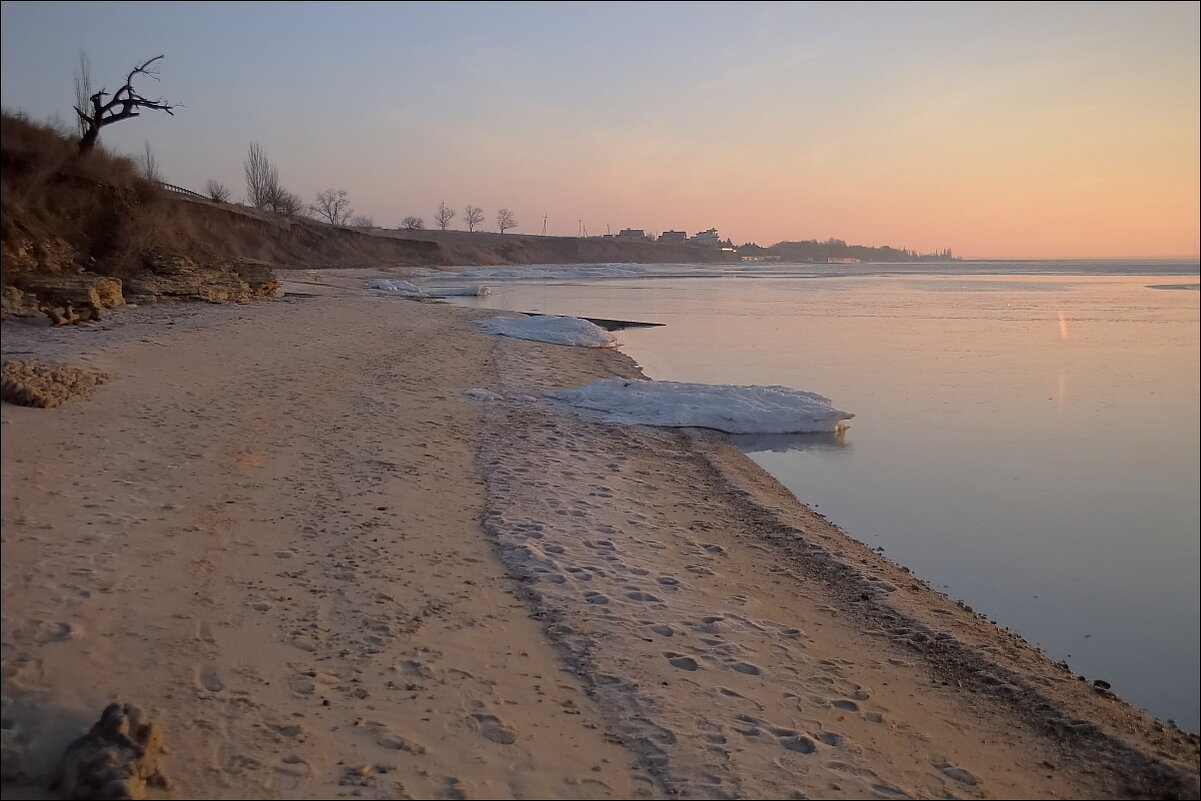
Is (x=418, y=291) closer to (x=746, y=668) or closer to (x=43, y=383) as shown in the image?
(x=43, y=383)

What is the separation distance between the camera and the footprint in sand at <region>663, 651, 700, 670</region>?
498cm

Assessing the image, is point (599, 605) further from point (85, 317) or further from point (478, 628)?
point (85, 317)

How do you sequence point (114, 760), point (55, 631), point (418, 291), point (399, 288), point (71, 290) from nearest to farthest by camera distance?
point (114, 760)
point (55, 631)
point (71, 290)
point (418, 291)
point (399, 288)

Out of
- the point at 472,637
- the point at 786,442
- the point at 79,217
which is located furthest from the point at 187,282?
the point at 472,637

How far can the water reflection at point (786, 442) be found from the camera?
12055 mm

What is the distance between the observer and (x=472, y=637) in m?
4.99

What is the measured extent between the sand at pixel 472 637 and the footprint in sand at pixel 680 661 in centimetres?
2

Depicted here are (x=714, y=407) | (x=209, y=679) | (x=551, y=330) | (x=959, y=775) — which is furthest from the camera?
(x=551, y=330)

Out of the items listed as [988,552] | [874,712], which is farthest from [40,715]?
[988,552]

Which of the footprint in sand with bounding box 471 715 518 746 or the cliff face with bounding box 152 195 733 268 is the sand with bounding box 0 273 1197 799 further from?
the cliff face with bounding box 152 195 733 268

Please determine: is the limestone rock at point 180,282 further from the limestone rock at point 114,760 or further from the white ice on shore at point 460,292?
the white ice on shore at point 460,292

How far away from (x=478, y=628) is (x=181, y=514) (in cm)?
240

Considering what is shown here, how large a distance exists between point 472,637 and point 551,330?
18769 mm

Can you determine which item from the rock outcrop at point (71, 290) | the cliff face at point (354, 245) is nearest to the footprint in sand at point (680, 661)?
the rock outcrop at point (71, 290)
